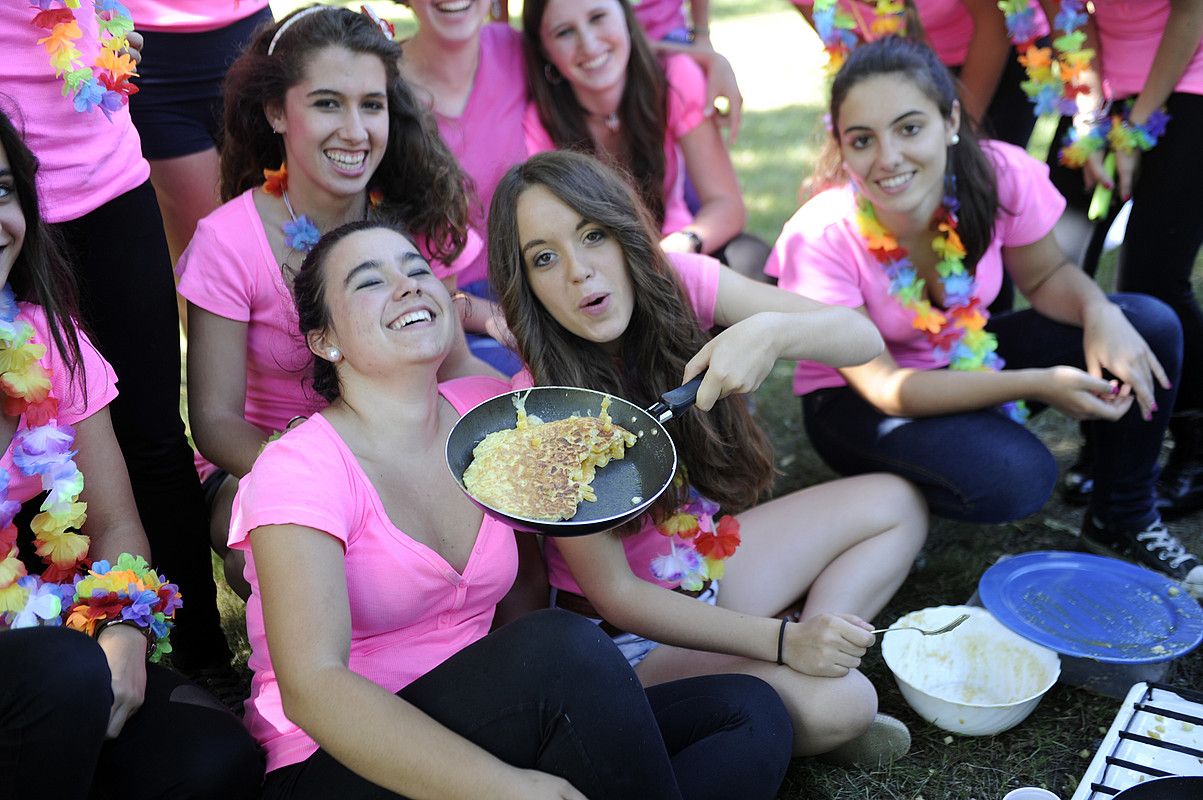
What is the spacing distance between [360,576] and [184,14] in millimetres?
1670

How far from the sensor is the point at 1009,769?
2.32 metres

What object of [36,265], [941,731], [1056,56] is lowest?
A: [941,731]

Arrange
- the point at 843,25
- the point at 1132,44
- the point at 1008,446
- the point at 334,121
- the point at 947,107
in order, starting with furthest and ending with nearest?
the point at 843,25 < the point at 1132,44 < the point at 947,107 < the point at 1008,446 < the point at 334,121

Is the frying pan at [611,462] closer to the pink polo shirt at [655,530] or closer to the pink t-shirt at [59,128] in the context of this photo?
the pink polo shirt at [655,530]

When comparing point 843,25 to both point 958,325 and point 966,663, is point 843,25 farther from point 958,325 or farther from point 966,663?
point 966,663

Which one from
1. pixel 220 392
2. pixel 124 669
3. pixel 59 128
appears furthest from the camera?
pixel 220 392

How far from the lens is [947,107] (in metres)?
2.89

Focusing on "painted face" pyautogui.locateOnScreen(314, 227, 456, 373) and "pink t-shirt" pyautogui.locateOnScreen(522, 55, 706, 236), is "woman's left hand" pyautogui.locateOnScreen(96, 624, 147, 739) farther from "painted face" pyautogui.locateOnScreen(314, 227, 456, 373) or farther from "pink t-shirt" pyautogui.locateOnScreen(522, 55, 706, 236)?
"pink t-shirt" pyautogui.locateOnScreen(522, 55, 706, 236)

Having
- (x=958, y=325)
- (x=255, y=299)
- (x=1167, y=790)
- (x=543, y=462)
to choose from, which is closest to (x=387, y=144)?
(x=255, y=299)

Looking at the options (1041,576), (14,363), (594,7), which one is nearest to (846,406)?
(1041,576)

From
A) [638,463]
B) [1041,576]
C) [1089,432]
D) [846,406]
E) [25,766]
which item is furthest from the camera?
[1089,432]

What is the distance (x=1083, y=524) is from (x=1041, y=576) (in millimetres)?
429

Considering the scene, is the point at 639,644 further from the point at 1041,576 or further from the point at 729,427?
the point at 1041,576

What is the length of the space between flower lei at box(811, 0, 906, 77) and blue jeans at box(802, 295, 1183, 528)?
0.89 m
